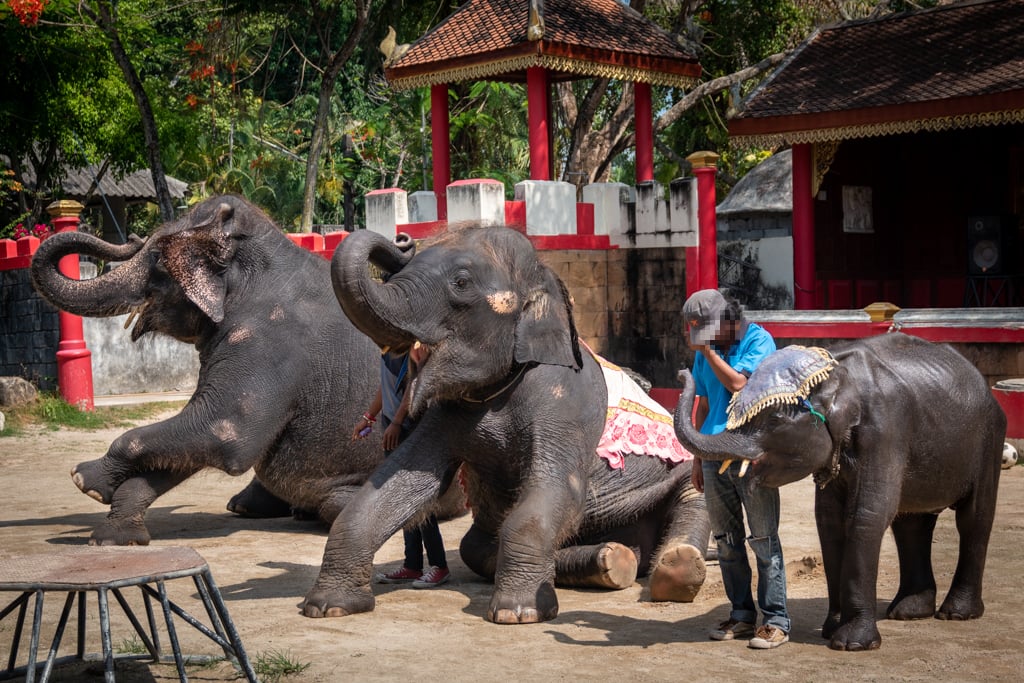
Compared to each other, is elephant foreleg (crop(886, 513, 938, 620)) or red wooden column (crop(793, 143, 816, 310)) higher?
red wooden column (crop(793, 143, 816, 310))

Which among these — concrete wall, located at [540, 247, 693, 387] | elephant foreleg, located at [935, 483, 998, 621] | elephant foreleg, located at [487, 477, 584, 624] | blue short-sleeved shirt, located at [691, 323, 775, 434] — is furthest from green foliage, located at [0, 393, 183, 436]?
elephant foreleg, located at [935, 483, 998, 621]

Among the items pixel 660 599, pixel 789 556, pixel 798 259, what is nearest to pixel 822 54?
pixel 798 259

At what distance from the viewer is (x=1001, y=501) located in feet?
28.5

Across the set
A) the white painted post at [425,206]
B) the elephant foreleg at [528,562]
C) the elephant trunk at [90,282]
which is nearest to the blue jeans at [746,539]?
the elephant foreleg at [528,562]

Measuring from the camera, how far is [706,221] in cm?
1466

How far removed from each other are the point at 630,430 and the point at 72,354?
10378 mm

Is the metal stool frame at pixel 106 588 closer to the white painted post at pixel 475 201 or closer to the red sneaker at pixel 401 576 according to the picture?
the red sneaker at pixel 401 576

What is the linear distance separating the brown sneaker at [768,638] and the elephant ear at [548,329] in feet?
5.14

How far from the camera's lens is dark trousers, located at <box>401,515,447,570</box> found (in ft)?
21.5

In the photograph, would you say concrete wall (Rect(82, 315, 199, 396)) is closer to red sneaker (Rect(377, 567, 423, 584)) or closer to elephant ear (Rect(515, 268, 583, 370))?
red sneaker (Rect(377, 567, 423, 584))

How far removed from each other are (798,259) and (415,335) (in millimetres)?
12219

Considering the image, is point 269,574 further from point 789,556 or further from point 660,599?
point 789,556

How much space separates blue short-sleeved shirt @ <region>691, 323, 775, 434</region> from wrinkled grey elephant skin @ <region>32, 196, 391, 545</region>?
3.06 meters

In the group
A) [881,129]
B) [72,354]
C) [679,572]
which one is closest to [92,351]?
[72,354]
